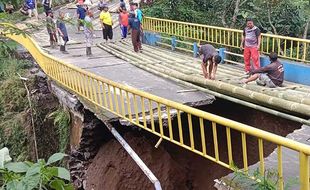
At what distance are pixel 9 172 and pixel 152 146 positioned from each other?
507 centimetres

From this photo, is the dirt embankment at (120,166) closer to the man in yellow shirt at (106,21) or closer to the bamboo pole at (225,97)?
the bamboo pole at (225,97)

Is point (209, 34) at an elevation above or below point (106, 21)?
below

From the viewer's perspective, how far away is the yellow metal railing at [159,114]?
11.4ft

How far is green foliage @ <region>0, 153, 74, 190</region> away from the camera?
81.7 inches

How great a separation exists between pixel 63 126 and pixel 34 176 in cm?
612

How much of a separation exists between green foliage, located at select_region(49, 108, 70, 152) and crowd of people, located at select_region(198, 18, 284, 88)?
292cm

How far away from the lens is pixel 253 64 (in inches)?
370

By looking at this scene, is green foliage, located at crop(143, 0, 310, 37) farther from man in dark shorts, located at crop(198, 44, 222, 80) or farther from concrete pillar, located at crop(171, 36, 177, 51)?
man in dark shorts, located at crop(198, 44, 222, 80)

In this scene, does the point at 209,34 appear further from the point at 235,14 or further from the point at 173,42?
the point at 235,14

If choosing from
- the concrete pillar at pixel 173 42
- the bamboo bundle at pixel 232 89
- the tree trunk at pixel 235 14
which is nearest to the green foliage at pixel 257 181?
the bamboo bundle at pixel 232 89

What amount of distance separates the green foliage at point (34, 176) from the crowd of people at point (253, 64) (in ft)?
20.3

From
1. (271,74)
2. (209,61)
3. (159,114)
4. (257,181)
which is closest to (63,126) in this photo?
(209,61)

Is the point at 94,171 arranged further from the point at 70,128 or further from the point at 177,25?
the point at 177,25

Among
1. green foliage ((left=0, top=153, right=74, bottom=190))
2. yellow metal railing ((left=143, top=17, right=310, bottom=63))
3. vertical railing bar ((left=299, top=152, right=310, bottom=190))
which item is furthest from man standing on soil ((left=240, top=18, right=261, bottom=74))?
green foliage ((left=0, top=153, right=74, bottom=190))
